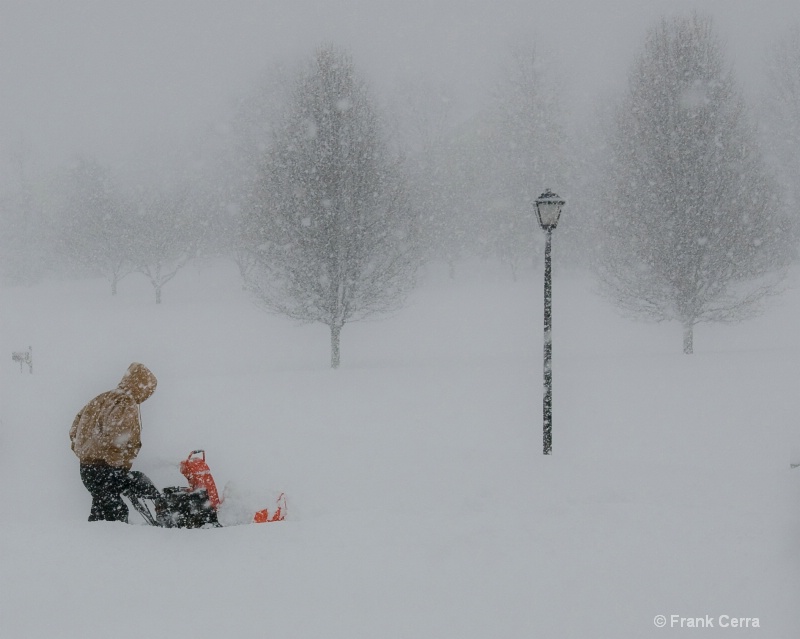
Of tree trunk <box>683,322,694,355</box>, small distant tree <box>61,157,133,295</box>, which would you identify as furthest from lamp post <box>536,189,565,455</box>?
small distant tree <box>61,157,133,295</box>

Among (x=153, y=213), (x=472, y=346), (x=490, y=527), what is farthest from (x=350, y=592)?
(x=153, y=213)

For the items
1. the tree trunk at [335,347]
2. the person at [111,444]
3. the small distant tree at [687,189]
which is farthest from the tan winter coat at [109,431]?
the small distant tree at [687,189]

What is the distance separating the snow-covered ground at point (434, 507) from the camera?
4.54 meters

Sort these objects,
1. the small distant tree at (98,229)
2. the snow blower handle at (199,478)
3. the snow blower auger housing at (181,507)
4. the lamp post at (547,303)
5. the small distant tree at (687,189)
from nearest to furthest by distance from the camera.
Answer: the snow blower auger housing at (181,507) → the snow blower handle at (199,478) → the lamp post at (547,303) → the small distant tree at (687,189) → the small distant tree at (98,229)

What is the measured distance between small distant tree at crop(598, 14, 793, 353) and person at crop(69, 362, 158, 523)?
47.5 ft

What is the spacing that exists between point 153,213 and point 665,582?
34.6 metres

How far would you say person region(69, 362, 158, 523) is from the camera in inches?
229

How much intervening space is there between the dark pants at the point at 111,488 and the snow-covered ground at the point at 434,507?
0.23 meters

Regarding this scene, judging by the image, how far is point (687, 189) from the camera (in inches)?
662

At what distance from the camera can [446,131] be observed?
137ft

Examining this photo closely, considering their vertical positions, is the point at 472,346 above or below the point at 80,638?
above

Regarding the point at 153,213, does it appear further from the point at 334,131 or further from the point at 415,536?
the point at 415,536

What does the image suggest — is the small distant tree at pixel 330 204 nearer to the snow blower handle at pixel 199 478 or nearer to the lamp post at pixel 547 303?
the lamp post at pixel 547 303

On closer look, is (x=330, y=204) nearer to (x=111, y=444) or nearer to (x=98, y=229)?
(x=111, y=444)
